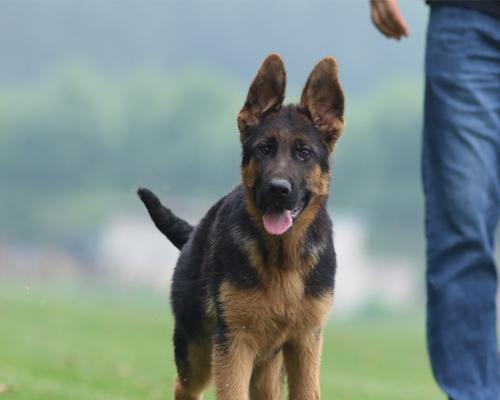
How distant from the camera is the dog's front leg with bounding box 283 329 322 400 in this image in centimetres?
541

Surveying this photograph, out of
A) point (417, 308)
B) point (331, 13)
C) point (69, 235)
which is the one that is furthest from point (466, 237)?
point (331, 13)

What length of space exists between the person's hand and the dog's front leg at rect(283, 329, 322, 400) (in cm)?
152

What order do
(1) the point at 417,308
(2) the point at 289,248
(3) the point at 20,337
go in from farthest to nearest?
(1) the point at 417,308 < (3) the point at 20,337 < (2) the point at 289,248

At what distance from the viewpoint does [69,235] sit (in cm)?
7756

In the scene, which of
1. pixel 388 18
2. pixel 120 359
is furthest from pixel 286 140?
pixel 120 359

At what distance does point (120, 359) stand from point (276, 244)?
1160 centimetres

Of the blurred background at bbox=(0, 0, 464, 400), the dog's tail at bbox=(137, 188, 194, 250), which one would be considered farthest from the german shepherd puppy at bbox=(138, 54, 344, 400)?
the blurred background at bbox=(0, 0, 464, 400)

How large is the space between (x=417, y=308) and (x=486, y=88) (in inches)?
2655

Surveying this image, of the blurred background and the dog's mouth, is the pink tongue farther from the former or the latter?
the blurred background

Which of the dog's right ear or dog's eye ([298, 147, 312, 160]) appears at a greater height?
the dog's right ear

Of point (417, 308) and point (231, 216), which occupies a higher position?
point (417, 308)

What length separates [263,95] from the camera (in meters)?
5.41

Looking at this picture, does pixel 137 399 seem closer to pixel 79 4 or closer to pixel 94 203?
pixel 94 203

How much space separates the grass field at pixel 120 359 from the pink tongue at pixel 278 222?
240 cm
